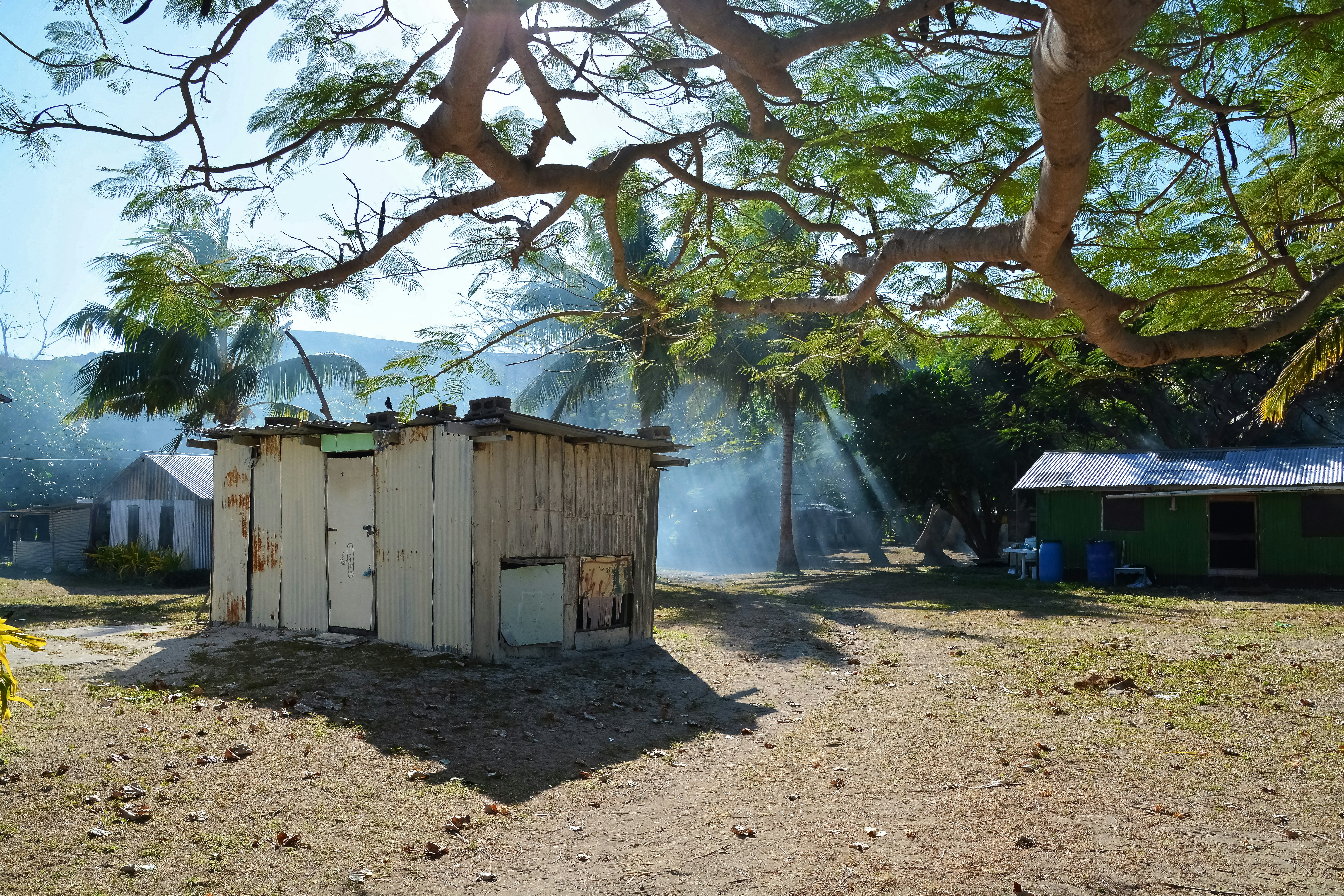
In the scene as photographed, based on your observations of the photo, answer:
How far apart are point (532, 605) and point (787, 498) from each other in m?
17.1

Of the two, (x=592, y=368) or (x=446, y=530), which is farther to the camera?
(x=592, y=368)

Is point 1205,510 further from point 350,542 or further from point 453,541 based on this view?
point 350,542

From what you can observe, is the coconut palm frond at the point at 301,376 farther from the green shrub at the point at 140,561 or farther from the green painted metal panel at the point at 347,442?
the green painted metal panel at the point at 347,442

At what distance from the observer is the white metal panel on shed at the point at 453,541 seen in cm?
1011

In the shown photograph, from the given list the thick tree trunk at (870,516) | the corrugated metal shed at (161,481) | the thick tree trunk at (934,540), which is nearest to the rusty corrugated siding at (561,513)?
the corrugated metal shed at (161,481)

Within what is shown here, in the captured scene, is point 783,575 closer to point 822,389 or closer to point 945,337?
point 822,389

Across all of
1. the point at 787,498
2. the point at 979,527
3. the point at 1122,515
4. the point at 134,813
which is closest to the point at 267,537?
the point at 134,813

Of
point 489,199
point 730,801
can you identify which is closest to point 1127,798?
point 730,801

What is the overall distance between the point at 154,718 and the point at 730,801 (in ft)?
16.0

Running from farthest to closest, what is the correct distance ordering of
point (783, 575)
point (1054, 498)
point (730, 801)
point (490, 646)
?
1. point (783, 575)
2. point (1054, 498)
3. point (490, 646)
4. point (730, 801)

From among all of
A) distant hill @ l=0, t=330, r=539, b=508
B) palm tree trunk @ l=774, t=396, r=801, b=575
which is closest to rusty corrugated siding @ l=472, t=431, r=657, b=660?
palm tree trunk @ l=774, t=396, r=801, b=575

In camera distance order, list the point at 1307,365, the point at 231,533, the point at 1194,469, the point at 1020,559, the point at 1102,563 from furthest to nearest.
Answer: the point at 1020,559, the point at 1102,563, the point at 1194,469, the point at 231,533, the point at 1307,365

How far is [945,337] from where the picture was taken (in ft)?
26.1

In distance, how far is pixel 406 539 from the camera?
10.8 m
